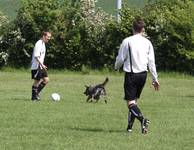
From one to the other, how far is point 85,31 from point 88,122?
21.4 m

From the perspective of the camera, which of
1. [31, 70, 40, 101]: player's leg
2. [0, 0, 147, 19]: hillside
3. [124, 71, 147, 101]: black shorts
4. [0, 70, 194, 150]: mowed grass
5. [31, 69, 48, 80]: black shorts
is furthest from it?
[0, 0, 147, 19]: hillside

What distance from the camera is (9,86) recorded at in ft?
79.4

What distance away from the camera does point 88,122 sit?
535 inches

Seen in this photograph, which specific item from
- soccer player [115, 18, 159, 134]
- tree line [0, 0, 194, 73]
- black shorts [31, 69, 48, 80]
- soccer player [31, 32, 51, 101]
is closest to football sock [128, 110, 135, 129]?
soccer player [115, 18, 159, 134]

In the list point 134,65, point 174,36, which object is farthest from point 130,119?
point 174,36

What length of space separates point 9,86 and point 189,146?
1428 centimetres

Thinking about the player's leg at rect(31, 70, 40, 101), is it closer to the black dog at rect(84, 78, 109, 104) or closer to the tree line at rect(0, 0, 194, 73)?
the black dog at rect(84, 78, 109, 104)

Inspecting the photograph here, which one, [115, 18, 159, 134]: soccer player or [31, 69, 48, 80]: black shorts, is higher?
Answer: [115, 18, 159, 134]: soccer player

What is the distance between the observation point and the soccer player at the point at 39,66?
59.6 ft

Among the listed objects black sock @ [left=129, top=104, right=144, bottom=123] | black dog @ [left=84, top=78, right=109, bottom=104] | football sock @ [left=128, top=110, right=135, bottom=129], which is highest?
black sock @ [left=129, top=104, right=144, bottom=123]

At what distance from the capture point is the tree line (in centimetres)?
3347

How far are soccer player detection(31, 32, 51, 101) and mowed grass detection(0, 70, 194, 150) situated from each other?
1.18 feet

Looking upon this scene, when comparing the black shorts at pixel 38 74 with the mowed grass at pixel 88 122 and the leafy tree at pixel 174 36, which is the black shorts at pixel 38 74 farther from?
the leafy tree at pixel 174 36

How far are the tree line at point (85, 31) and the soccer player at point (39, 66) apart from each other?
15568 mm
